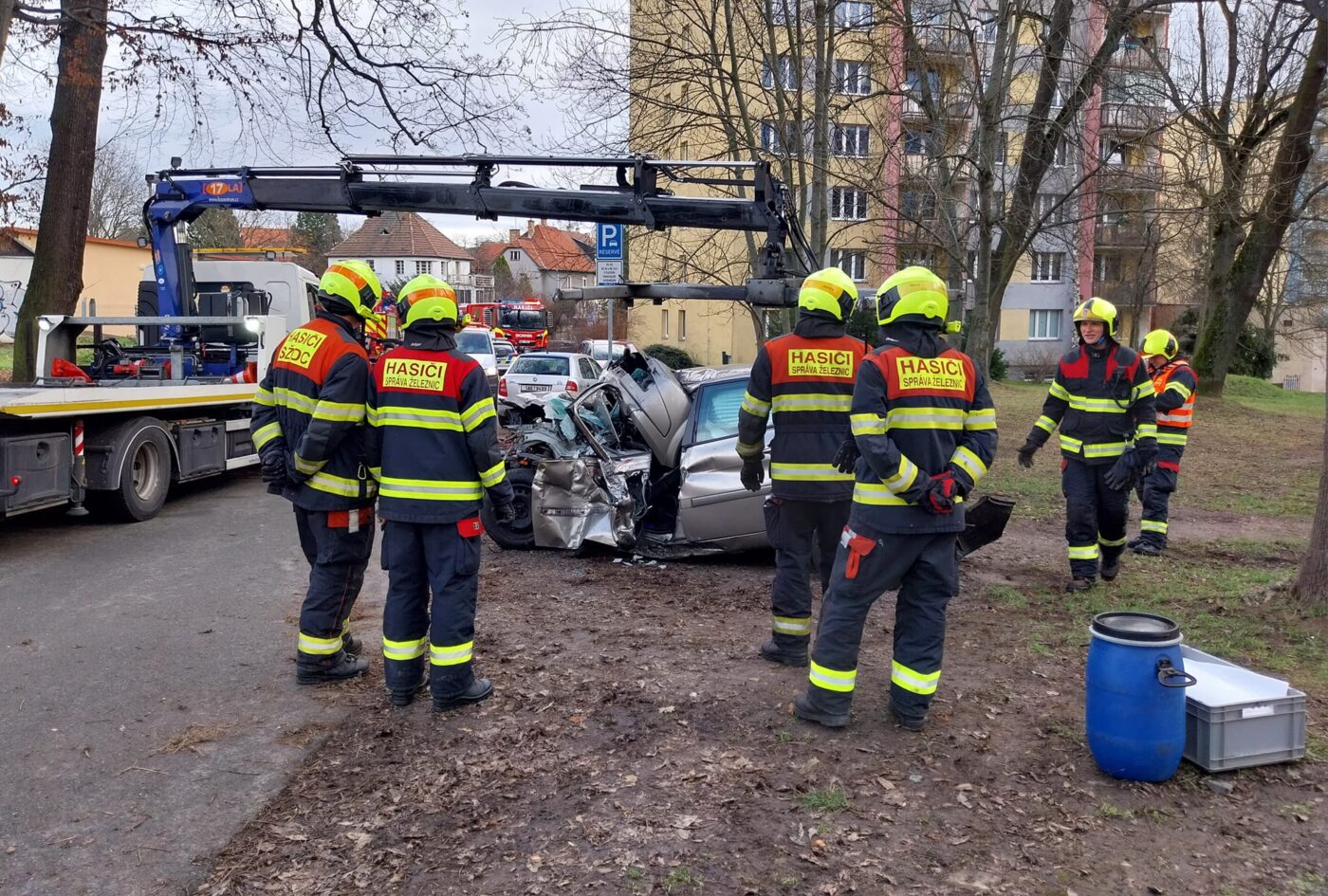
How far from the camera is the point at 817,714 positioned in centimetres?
439

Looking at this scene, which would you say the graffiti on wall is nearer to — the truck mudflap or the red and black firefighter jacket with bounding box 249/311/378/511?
the truck mudflap

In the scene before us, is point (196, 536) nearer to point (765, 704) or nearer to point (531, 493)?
point (531, 493)

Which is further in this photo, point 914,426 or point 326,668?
point 326,668

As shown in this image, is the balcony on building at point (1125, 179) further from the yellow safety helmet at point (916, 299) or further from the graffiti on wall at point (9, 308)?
the graffiti on wall at point (9, 308)

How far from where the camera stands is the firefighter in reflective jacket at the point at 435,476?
462 centimetres

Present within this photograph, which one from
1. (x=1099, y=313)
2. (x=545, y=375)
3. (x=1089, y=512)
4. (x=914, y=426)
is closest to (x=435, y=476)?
(x=914, y=426)

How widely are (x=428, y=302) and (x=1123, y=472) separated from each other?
4558 millimetres

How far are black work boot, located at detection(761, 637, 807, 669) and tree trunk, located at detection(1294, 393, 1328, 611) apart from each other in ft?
9.33

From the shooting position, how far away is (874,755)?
410cm

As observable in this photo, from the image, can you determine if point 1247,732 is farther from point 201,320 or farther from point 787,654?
point 201,320

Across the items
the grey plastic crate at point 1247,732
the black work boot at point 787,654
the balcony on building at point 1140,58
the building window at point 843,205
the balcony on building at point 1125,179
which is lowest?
A: the black work boot at point 787,654

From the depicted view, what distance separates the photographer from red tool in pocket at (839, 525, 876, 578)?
4.26 metres

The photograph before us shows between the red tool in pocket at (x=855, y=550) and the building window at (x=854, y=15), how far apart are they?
10222mm

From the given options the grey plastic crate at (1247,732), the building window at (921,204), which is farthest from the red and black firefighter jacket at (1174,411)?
the grey plastic crate at (1247,732)
